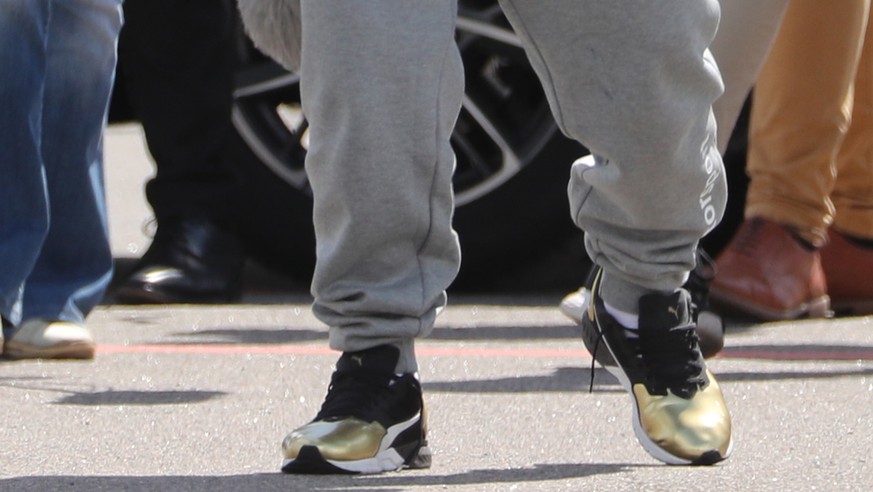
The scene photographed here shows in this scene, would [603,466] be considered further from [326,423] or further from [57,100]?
[57,100]

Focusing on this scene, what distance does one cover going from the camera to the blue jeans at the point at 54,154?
3154 mm

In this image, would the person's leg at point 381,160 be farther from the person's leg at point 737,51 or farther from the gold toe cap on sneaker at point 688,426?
the person's leg at point 737,51

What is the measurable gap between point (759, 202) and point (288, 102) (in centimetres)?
103

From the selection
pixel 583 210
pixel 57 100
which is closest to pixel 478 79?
pixel 57 100

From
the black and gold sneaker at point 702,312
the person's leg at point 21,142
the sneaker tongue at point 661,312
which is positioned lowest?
the black and gold sneaker at point 702,312

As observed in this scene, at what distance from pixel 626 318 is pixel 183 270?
1616 millimetres

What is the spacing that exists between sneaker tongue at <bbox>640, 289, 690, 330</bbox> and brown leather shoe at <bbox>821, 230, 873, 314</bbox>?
1.46 meters

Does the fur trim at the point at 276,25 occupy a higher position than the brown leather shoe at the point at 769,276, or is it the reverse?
the fur trim at the point at 276,25

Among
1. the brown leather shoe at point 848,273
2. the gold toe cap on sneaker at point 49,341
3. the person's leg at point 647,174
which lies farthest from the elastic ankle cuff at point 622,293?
the brown leather shoe at point 848,273

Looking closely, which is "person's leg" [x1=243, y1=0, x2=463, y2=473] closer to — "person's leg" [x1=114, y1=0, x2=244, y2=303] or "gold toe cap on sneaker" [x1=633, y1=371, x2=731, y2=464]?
"gold toe cap on sneaker" [x1=633, y1=371, x2=731, y2=464]

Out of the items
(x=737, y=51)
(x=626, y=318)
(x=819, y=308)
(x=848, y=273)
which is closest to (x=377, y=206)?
(x=626, y=318)

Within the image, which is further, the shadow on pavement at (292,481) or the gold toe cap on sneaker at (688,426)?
the gold toe cap on sneaker at (688,426)

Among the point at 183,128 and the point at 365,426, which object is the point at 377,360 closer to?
the point at 365,426

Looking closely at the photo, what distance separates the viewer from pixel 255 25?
2.36 m
